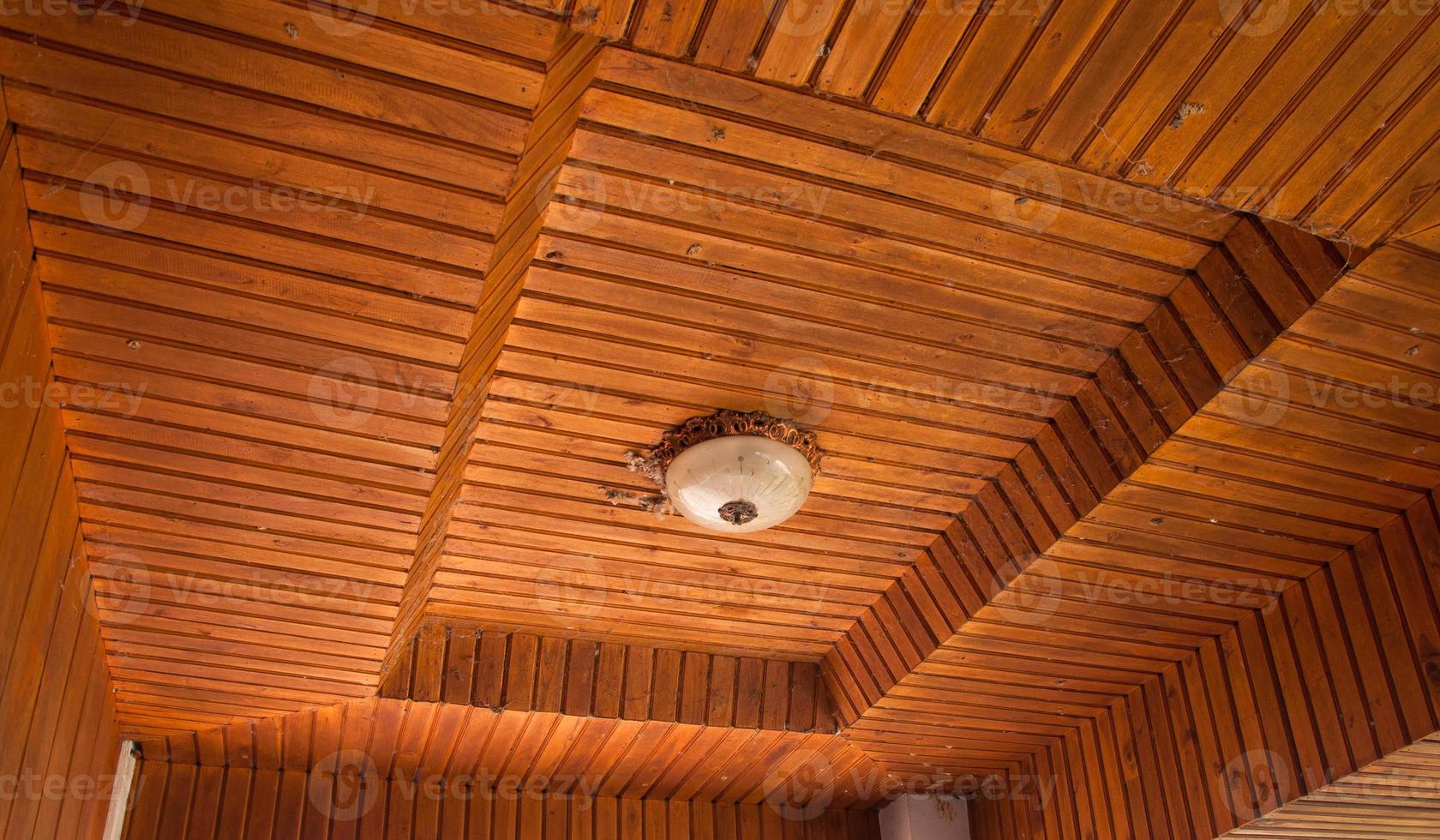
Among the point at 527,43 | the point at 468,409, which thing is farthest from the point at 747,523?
the point at 527,43

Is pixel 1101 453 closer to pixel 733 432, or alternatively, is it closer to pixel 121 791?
pixel 733 432

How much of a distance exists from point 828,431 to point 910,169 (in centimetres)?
114

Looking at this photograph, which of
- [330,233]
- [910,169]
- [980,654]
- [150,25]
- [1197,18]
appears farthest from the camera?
[980,654]

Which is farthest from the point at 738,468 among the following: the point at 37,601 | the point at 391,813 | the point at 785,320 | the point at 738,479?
the point at 391,813

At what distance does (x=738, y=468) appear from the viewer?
3717 millimetres

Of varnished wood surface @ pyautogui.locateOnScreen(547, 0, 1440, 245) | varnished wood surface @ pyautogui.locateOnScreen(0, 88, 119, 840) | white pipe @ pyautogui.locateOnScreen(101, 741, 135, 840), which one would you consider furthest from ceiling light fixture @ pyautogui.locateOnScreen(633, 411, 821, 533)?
white pipe @ pyautogui.locateOnScreen(101, 741, 135, 840)

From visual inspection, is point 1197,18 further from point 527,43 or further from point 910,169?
point 527,43

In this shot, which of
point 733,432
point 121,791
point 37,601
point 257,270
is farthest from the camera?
point 121,791

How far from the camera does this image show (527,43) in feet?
7.55

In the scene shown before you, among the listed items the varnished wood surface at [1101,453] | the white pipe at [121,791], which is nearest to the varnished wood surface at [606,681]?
the varnished wood surface at [1101,453]

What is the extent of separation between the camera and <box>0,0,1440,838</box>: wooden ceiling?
2.48 metres

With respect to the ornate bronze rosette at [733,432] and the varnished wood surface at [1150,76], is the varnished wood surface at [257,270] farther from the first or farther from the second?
the ornate bronze rosette at [733,432]

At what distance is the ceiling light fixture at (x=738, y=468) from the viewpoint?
3.73 m

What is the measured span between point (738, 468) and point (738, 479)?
35 millimetres
